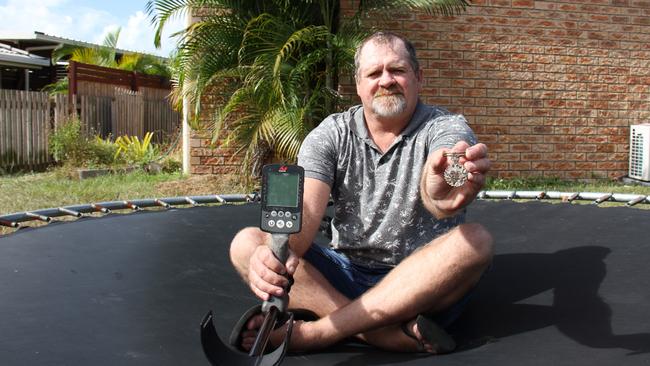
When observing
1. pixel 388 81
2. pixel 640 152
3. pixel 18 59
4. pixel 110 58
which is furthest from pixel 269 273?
pixel 110 58

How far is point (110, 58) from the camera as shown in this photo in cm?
1228

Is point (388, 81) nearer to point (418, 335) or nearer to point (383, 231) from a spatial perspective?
point (383, 231)

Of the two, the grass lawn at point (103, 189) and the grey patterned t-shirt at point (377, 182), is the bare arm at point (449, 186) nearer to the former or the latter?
the grey patterned t-shirt at point (377, 182)

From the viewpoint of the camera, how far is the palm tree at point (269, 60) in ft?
14.0

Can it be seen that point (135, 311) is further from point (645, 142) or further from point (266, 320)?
point (645, 142)

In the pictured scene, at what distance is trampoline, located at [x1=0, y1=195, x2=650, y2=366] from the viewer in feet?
4.51

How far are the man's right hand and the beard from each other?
1.57ft

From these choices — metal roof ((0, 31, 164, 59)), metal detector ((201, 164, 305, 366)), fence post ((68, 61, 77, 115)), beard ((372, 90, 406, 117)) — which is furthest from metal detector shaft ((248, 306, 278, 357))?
metal roof ((0, 31, 164, 59))

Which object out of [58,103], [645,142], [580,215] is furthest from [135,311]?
[58,103]

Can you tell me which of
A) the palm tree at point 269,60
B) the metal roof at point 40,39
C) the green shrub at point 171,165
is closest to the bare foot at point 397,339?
the palm tree at point 269,60

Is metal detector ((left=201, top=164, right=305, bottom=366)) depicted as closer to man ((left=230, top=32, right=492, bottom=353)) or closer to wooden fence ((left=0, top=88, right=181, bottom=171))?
man ((left=230, top=32, right=492, bottom=353))

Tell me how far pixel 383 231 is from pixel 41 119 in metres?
6.19

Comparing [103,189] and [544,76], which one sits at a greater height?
[544,76]

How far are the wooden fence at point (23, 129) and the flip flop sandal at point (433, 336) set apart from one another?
6.12 meters
